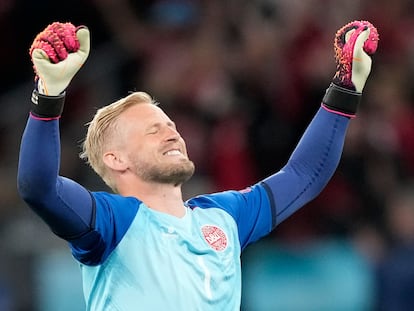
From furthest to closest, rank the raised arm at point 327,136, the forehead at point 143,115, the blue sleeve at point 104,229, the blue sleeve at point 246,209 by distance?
the raised arm at point 327,136 → the blue sleeve at point 246,209 → the forehead at point 143,115 → the blue sleeve at point 104,229

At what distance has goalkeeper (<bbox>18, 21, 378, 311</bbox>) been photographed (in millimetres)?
3844

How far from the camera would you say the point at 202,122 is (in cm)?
839

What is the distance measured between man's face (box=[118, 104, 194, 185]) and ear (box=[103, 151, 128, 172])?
0.03 m

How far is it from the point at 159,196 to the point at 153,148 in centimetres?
20

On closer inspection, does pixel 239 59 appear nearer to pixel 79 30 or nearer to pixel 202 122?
pixel 202 122

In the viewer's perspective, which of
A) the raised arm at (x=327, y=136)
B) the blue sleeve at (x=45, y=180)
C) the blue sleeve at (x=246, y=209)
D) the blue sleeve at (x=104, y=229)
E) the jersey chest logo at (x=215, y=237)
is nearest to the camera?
the blue sleeve at (x=45, y=180)

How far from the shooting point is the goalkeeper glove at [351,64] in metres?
4.73

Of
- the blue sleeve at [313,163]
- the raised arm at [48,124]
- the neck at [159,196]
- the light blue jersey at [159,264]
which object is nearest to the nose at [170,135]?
the neck at [159,196]

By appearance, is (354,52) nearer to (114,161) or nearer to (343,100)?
(343,100)

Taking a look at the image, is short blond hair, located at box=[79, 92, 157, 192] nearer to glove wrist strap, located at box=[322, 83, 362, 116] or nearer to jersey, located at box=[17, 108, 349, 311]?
jersey, located at box=[17, 108, 349, 311]

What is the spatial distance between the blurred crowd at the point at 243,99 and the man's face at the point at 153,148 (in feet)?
11.0

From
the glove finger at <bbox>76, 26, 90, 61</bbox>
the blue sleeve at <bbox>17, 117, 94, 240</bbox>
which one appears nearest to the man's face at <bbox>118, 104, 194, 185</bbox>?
the blue sleeve at <bbox>17, 117, 94, 240</bbox>

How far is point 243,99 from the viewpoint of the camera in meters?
8.45

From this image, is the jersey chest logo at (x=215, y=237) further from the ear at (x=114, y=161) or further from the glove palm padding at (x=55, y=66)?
the glove palm padding at (x=55, y=66)
